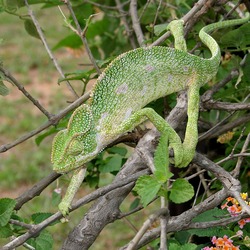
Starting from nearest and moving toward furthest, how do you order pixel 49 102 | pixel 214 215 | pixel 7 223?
pixel 7 223
pixel 214 215
pixel 49 102

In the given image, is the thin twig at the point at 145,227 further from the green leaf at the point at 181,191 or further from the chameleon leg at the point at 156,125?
the chameleon leg at the point at 156,125

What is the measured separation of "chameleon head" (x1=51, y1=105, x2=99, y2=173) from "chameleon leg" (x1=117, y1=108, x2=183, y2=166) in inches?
2.7

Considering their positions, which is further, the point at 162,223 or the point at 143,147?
the point at 143,147

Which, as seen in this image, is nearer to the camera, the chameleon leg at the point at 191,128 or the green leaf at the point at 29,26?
the chameleon leg at the point at 191,128

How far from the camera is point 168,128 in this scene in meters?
1.30

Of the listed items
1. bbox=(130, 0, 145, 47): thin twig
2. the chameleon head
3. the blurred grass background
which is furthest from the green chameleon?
the blurred grass background

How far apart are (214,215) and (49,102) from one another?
3.54 m

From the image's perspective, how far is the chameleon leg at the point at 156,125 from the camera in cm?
128

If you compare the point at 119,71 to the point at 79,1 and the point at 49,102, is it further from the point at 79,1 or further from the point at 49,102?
the point at 49,102

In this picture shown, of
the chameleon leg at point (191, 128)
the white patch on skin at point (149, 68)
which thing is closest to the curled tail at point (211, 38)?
the chameleon leg at point (191, 128)

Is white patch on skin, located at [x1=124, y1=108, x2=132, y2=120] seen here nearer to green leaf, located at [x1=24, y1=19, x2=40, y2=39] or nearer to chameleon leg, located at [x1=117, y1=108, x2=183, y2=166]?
chameleon leg, located at [x1=117, y1=108, x2=183, y2=166]

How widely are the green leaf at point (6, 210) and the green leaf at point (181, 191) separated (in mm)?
320

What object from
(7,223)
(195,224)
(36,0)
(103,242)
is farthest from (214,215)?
(103,242)

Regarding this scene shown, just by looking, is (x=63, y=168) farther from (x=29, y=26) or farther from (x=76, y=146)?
(x=29, y=26)
